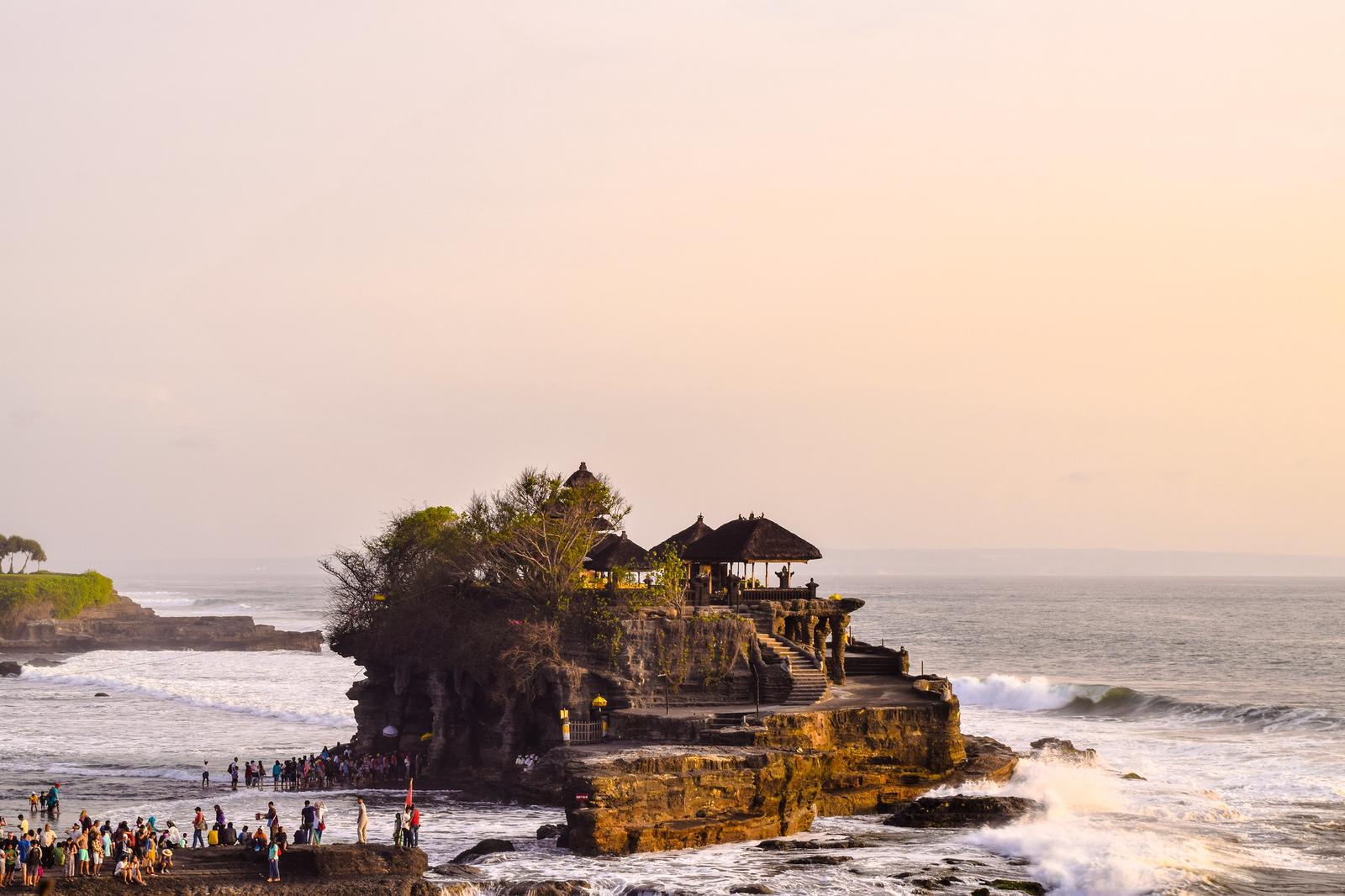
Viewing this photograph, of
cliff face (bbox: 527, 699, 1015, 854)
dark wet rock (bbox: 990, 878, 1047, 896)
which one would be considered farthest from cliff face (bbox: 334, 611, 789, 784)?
dark wet rock (bbox: 990, 878, 1047, 896)

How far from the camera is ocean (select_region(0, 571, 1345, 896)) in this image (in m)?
29.5

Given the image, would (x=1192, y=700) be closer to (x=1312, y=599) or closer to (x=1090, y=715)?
(x=1090, y=715)

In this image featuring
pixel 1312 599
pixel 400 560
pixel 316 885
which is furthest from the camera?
pixel 1312 599

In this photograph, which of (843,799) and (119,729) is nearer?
(843,799)

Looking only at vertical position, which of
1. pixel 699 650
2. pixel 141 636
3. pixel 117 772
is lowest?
pixel 117 772

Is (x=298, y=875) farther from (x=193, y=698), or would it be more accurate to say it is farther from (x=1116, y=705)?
(x=1116, y=705)

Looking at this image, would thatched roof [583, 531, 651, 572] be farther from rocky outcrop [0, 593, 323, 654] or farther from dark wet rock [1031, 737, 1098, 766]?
rocky outcrop [0, 593, 323, 654]

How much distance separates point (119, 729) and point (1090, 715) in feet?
140

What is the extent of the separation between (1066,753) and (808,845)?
15.5 m

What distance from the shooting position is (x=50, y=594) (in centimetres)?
10719

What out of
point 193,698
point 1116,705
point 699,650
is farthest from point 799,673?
point 193,698

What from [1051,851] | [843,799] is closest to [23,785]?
[843,799]

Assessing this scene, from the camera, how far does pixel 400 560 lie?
48.2m

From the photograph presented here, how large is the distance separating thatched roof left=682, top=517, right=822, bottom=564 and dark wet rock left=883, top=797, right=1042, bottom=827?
1034 centimetres
